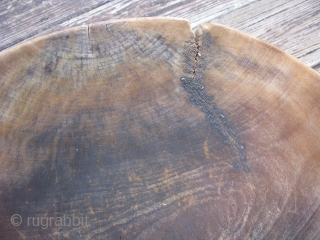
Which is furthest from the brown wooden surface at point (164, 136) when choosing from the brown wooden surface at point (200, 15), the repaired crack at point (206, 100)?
the brown wooden surface at point (200, 15)

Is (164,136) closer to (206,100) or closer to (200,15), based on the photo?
(206,100)

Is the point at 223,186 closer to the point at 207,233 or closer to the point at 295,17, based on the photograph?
the point at 207,233

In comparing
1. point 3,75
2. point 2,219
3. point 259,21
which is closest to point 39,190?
point 2,219

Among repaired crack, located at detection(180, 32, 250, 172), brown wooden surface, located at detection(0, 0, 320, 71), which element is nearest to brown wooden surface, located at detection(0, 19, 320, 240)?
repaired crack, located at detection(180, 32, 250, 172)

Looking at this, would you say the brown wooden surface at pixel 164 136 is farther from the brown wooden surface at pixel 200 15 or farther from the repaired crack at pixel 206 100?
the brown wooden surface at pixel 200 15

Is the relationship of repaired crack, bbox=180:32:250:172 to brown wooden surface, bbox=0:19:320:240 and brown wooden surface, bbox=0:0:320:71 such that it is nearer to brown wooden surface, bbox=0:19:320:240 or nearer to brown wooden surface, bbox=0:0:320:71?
brown wooden surface, bbox=0:19:320:240

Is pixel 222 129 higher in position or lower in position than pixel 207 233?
higher

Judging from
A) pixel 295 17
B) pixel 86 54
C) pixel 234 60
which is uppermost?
pixel 86 54
